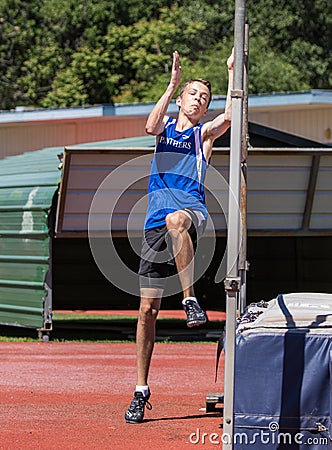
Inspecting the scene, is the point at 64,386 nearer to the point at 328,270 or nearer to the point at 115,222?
the point at 115,222

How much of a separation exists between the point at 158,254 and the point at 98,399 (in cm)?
181

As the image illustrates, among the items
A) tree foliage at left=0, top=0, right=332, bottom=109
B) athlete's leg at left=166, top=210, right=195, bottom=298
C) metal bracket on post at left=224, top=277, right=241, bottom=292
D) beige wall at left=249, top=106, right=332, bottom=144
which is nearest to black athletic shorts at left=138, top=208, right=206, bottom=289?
athlete's leg at left=166, top=210, right=195, bottom=298

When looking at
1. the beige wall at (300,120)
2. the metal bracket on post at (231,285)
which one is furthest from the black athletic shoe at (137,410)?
the beige wall at (300,120)

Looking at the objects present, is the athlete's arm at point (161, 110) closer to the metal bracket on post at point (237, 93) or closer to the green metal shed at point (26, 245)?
the metal bracket on post at point (237, 93)

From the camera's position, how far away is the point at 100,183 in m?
13.6

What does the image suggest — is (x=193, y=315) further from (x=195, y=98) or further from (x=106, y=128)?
(x=106, y=128)

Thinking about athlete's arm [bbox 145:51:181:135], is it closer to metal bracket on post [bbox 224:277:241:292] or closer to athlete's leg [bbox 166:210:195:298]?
athlete's leg [bbox 166:210:195:298]

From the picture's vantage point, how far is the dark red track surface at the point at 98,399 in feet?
20.4

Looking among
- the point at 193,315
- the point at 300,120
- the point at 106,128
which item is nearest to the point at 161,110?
the point at 193,315

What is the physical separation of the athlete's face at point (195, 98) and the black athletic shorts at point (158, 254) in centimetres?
74

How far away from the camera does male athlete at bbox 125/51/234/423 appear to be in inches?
262

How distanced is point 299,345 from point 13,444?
1886 mm

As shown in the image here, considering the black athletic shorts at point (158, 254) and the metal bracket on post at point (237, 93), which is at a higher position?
the metal bracket on post at point (237, 93)

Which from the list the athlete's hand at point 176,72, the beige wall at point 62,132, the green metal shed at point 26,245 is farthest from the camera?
the beige wall at point 62,132
